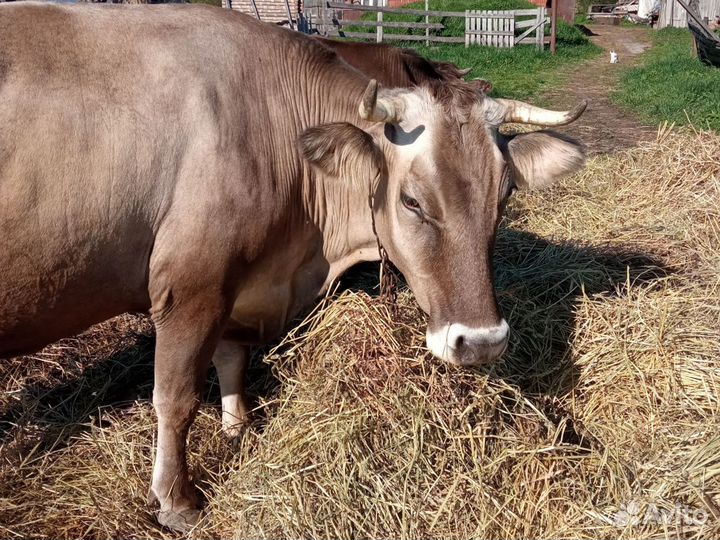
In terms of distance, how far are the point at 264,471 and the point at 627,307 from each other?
2.64 metres

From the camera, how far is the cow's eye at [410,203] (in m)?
3.61

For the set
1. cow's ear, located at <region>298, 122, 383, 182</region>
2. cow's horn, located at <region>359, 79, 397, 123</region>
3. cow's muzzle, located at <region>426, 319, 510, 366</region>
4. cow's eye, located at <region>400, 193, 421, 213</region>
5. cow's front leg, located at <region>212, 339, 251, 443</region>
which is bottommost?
cow's front leg, located at <region>212, 339, 251, 443</region>

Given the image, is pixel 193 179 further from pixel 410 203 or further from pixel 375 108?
pixel 410 203

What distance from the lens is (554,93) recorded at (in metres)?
15.2

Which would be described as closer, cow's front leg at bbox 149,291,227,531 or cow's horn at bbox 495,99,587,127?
cow's front leg at bbox 149,291,227,531

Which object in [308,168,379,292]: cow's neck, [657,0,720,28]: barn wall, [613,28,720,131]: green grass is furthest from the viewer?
[657,0,720,28]: barn wall

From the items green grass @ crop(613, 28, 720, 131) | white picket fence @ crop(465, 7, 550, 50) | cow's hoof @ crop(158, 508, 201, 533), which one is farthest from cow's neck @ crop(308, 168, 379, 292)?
white picket fence @ crop(465, 7, 550, 50)

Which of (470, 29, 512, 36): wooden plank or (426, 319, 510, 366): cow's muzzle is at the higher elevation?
(426, 319, 510, 366): cow's muzzle

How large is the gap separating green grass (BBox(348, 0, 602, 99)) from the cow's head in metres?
10.9

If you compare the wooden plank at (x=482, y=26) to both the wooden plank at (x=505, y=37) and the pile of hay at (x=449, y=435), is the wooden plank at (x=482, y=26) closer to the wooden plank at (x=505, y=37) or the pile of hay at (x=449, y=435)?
the wooden plank at (x=505, y=37)

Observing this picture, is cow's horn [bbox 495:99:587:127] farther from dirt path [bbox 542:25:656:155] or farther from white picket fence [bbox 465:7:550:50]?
white picket fence [bbox 465:7:550:50]

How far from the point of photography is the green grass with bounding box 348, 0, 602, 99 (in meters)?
16.5

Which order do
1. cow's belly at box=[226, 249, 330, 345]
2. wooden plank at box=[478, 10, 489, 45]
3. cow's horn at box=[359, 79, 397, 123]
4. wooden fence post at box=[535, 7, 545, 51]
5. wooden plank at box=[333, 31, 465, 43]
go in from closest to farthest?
1. cow's horn at box=[359, 79, 397, 123]
2. cow's belly at box=[226, 249, 330, 345]
3. wooden fence post at box=[535, 7, 545, 51]
4. wooden plank at box=[478, 10, 489, 45]
5. wooden plank at box=[333, 31, 465, 43]

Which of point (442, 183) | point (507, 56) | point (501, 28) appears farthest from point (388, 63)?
point (501, 28)
